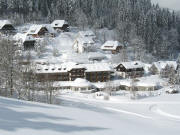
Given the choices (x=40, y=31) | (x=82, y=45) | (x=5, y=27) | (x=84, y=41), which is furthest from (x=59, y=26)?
(x=5, y=27)

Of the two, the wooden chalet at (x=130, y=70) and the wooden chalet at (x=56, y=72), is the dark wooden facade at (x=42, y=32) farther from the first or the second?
the wooden chalet at (x=130, y=70)

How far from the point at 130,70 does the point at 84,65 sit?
931 centimetres

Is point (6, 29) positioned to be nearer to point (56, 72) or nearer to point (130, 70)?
point (56, 72)

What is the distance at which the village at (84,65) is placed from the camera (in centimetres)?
4875

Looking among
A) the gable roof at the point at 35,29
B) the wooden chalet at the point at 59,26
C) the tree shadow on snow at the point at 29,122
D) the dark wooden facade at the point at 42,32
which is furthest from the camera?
the wooden chalet at the point at 59,26

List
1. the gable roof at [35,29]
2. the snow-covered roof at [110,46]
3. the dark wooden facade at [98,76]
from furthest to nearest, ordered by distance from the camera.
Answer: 1. the gable roof at [35,29]
2. the snow-covered roof at [110,46]
3. the dark wooden facade at [98,76]

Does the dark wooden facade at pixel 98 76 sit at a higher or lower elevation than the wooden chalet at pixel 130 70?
lower

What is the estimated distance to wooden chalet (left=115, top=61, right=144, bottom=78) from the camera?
57344mm

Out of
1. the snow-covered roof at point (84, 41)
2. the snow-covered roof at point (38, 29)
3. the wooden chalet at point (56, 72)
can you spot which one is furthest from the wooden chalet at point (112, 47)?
the wooden chalet at point (56, 72)

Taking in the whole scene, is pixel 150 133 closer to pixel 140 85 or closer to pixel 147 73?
pixel 140 85

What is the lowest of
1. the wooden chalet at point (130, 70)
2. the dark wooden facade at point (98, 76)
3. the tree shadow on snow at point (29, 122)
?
the tree shadow on snow at point (29, 122)

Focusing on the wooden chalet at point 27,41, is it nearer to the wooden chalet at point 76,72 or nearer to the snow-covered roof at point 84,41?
the snow-covered roof at point 84,41

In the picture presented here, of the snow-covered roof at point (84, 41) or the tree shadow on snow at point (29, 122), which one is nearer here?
the tree shadow on snow at point (29, 122)

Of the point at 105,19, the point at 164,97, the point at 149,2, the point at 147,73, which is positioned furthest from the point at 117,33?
the point at 149,2
